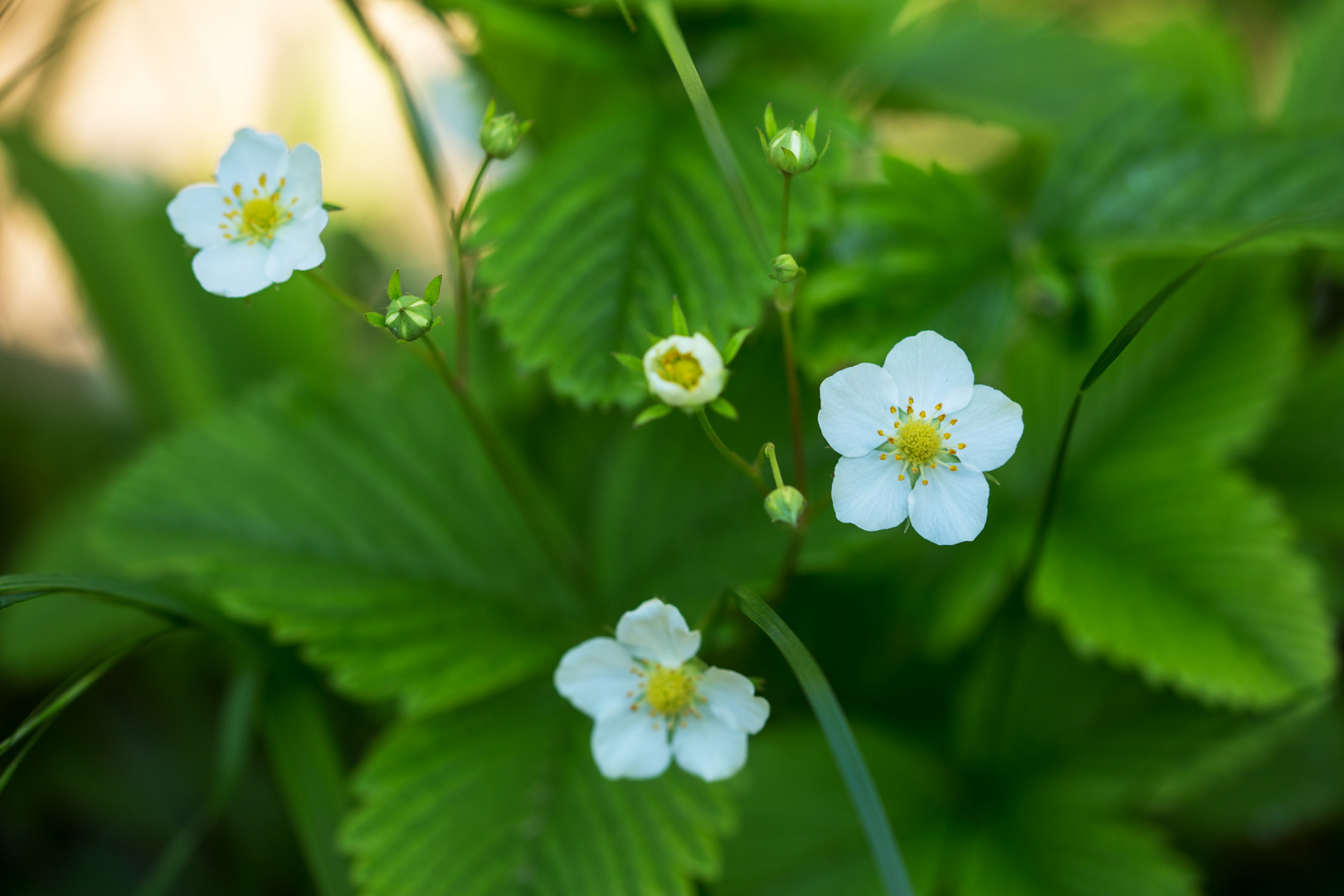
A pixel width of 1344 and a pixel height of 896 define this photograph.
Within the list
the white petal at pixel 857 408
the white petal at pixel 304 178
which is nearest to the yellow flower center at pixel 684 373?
the white petal at pixel 857 408

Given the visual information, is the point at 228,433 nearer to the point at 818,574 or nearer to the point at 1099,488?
the point at 818,574

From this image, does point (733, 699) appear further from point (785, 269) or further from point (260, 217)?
point (260, 217)

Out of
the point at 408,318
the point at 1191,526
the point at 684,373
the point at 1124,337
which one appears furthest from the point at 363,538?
the point at 1191,526

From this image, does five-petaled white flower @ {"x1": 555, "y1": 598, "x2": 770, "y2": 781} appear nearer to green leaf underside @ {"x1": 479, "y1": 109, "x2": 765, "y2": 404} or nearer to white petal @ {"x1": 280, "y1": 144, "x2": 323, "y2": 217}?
green leaf underside @ {"x1": 479, "y1": 109, "x2": 765, "y2": 404}

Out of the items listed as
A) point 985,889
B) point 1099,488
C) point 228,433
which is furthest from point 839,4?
point 985,889

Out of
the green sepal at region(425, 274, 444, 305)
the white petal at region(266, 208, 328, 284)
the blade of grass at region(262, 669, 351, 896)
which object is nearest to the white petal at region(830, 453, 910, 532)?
the green sepal at region(425, 274, 444, 305)

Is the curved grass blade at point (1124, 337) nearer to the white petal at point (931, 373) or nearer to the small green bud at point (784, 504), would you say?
the white petal at point (931, 373)
